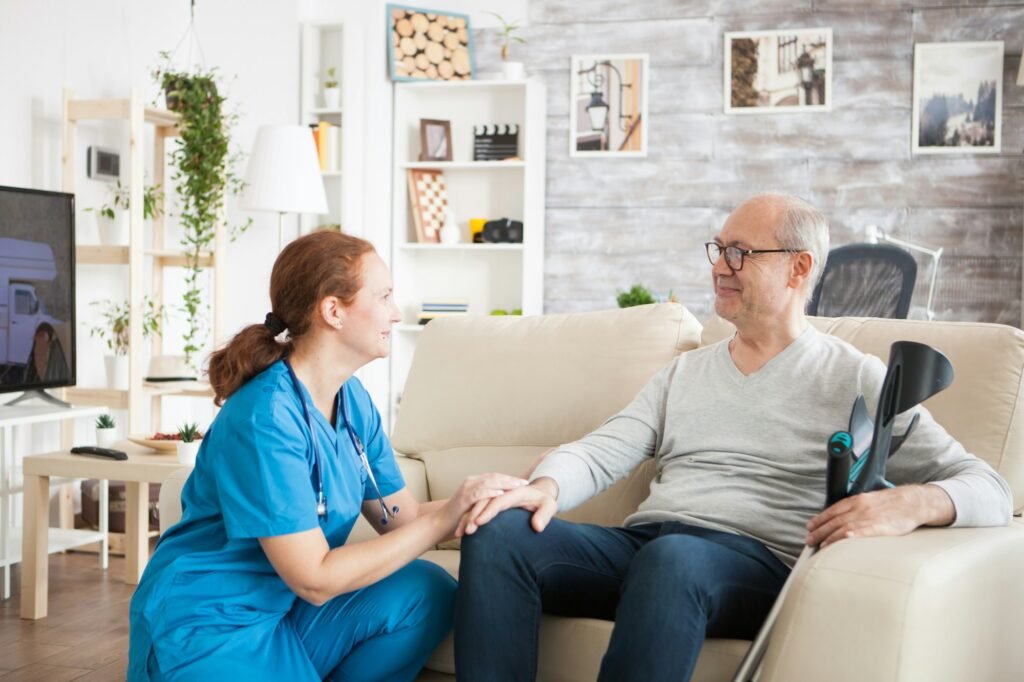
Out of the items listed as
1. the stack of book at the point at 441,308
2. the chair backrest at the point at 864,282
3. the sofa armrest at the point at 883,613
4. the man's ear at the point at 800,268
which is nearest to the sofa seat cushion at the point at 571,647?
the sofa armrest at the point at 883,613

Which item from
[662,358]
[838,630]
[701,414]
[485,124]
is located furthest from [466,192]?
[838,630]

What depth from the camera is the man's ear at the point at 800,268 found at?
7.02ft

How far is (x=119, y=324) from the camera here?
416cm

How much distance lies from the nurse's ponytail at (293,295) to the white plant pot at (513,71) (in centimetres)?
384

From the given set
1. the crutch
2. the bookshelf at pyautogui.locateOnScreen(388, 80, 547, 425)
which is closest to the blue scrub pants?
the crutch

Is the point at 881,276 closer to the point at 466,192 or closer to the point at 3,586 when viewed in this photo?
the point at 466,192

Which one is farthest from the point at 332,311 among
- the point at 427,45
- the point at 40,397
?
the point at 427,45

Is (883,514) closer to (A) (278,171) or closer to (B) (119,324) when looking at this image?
(B) (119,324)

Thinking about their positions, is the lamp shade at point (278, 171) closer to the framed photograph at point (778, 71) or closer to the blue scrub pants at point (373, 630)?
the framed photograph at point (778, 71)

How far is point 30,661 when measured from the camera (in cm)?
285

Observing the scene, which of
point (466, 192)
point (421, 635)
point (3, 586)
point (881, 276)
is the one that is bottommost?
point (3, 586)

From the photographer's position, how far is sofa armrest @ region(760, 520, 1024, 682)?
60.6 inches

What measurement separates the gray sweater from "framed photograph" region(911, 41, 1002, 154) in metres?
3.52

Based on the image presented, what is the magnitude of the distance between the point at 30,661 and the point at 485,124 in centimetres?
366
